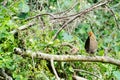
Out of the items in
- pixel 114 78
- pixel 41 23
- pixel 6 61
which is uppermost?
pixel 41 23

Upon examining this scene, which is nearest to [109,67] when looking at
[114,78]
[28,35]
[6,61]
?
[114,78]

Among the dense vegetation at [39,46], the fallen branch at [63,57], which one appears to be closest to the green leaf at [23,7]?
the dense vegetation at [39,46]

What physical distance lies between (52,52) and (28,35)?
0.20m

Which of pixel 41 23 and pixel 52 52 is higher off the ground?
pixel 41 23

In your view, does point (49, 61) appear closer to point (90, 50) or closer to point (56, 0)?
point (90, 50)

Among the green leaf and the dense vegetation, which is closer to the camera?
the dense vegetation

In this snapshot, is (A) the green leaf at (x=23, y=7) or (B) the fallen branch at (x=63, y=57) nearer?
(B) the fallen branch at (x=63, y=57)

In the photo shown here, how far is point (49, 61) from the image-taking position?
2.58 m

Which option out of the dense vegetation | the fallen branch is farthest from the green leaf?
the fallen branch

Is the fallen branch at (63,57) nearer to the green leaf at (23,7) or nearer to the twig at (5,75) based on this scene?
the twig at (5,75)

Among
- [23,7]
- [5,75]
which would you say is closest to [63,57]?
[5,75]

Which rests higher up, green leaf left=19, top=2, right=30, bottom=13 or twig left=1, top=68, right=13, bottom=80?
green leaf left=19, top=2, right=30, bottom=13

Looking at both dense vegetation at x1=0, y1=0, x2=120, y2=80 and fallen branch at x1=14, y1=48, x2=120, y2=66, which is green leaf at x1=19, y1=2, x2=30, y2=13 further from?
fallen branch at x1=14, y1=48, x2=120, y2=66

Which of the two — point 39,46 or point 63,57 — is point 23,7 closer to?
point 39,46
